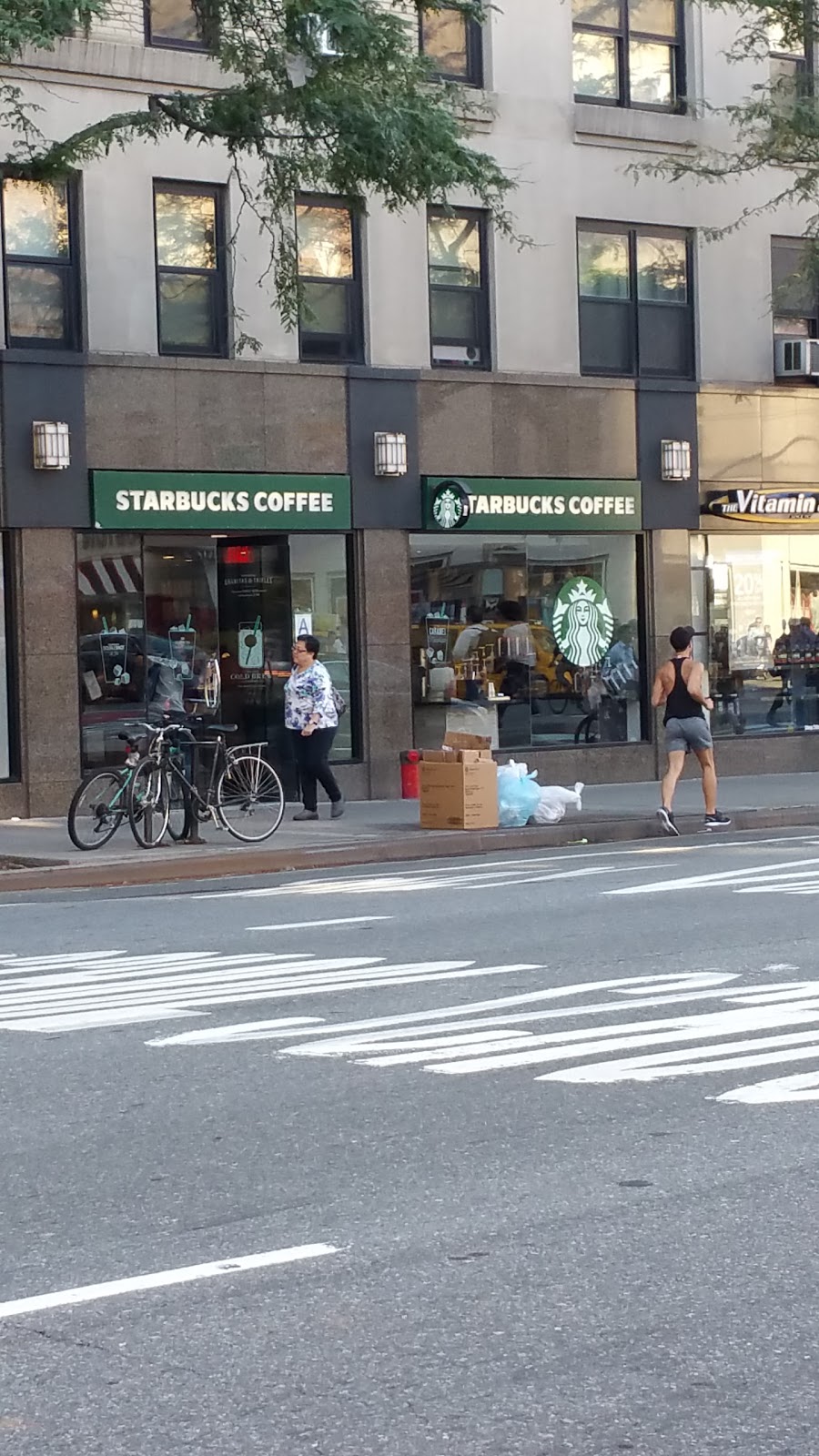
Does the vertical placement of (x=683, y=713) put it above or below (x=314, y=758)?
above

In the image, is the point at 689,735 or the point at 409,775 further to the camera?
the point at 409,775

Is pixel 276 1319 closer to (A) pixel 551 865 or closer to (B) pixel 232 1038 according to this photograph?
(B) pixel 232 1038

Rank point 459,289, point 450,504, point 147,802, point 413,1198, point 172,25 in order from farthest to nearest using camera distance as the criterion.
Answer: point 459,289 → point 450,504 → point 172,25 → point 147,802 → point 413,1198

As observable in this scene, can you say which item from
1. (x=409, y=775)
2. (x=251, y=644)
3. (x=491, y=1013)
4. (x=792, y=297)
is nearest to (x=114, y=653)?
(x=251, y=644)

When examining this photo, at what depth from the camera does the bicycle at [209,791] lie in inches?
699

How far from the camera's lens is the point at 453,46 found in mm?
23672

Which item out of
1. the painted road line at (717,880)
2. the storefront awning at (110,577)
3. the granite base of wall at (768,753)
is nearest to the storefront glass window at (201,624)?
the storefront awning at (110,577)

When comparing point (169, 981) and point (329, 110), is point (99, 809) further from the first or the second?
point (169, 981)

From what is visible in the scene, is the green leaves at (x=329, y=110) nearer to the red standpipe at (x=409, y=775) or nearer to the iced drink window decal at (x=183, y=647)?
the iced drink window decal at (x=183, y=647)

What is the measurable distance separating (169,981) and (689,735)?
969 centimetres

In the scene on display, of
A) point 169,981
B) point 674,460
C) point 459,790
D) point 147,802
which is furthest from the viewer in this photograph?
point 674,460

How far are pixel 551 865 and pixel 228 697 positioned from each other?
22.1 feet

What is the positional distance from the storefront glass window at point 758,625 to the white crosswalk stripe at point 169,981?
50.2 feet

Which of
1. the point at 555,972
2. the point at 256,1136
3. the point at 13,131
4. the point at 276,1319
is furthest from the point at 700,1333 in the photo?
the point at 13,131
